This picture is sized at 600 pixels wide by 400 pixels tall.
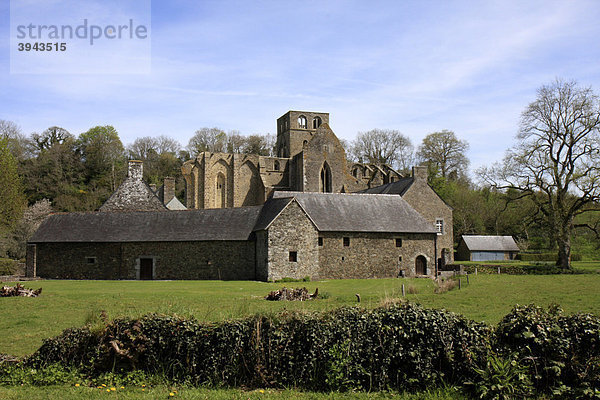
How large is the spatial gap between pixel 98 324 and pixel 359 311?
4896mm

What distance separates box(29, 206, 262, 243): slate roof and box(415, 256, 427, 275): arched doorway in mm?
11857

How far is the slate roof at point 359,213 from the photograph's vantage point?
3483 cm

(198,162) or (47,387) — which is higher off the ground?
(198,162)

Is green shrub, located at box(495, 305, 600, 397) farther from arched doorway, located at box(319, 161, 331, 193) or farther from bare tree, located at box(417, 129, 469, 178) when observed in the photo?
bare tree, located at box(417, 129, 469, 178)

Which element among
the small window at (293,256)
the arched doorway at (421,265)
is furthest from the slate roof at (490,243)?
the small window at (293,256)

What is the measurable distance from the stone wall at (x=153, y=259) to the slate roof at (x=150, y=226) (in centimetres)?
43

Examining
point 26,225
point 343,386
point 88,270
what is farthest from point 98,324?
point 26,225

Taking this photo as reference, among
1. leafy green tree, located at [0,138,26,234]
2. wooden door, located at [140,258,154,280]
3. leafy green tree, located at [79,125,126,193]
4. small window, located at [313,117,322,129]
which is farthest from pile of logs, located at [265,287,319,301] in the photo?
small window, located at [313,117,322,129]

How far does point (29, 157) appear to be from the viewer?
67.6m

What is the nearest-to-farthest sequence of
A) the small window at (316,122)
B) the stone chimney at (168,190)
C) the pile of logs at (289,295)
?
the pile of logs at (289,295), the stone chimney at (168,190), the small window at (316,122)

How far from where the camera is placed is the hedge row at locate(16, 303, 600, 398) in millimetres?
8133

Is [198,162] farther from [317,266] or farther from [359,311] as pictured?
[359,311]

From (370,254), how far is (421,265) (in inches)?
168

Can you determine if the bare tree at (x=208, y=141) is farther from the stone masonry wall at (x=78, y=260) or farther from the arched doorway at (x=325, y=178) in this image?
the stone masonry wall at (x=78, y=260)
